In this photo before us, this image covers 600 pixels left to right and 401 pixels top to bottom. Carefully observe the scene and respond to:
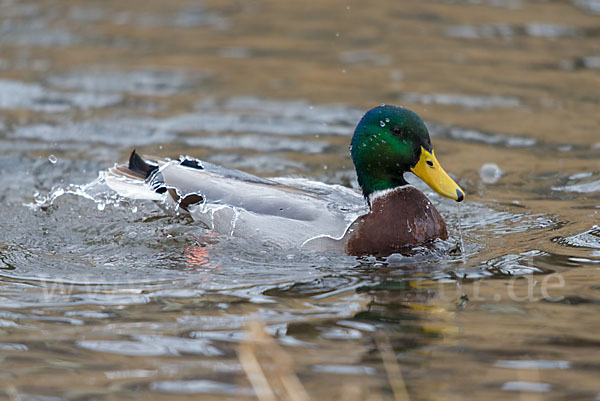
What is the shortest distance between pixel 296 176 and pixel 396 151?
7.21 ft

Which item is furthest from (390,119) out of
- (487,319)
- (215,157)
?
(215,157)

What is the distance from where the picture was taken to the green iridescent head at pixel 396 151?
236 inches

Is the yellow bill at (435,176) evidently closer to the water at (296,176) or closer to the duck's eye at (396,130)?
the duck's eye at (396,130)

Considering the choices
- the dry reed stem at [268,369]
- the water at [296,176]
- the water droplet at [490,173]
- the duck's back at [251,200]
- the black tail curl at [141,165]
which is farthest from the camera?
the water droplet at [490,173]

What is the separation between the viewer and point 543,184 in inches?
314

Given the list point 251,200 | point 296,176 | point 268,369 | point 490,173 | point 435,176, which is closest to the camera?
point 268,369

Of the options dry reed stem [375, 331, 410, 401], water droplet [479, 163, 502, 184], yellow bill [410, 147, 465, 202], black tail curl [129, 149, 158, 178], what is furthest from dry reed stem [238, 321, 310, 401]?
water droplet [479, 163, 502, 184]

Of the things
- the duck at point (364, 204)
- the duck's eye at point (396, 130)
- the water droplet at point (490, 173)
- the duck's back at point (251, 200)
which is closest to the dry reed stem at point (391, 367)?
the duck at point (364, 204)

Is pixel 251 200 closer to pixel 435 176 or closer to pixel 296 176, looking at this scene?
pixel 435 176

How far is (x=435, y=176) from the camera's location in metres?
6.00

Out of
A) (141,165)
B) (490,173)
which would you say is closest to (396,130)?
(141,165)

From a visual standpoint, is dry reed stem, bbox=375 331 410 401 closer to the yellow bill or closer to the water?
the water

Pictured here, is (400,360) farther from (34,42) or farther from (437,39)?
(34,42)

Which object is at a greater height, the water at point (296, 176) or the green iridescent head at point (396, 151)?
the green iridescent head at point (396, 151)
